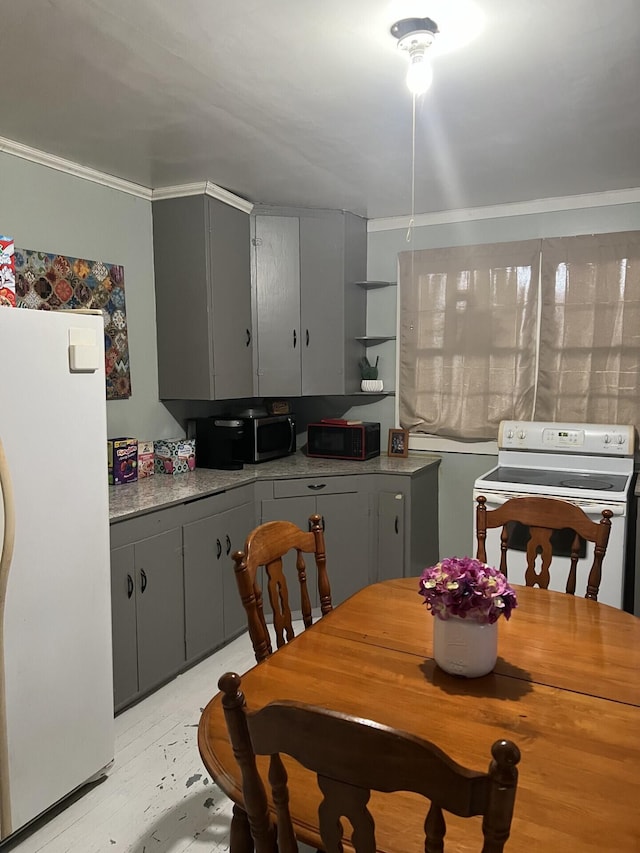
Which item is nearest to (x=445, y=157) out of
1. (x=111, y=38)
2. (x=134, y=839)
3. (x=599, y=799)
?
(x=111, y=38)

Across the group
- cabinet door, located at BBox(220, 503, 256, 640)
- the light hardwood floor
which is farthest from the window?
the light hardwood floor

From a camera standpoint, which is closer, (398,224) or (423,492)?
(423,492)

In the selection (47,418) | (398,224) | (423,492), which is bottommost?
(423,492)

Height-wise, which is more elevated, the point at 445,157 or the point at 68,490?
the point at 445,157

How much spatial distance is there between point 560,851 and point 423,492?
280 cm

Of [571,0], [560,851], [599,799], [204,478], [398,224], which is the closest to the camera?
[560,851]

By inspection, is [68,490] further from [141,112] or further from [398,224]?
[398,224]

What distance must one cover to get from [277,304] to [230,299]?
357 mm

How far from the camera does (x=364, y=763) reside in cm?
78

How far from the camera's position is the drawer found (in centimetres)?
340

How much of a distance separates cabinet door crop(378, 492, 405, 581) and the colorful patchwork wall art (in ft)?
4.94

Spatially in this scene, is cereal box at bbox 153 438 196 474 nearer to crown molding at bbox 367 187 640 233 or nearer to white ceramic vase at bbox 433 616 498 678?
crown molding at bbox 367 187 640 233

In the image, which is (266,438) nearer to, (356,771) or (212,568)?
(212,568)

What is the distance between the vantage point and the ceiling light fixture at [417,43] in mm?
1729
